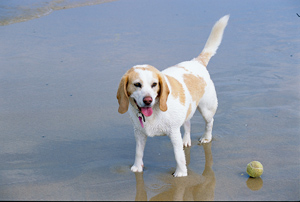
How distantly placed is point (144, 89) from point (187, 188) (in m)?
1.02

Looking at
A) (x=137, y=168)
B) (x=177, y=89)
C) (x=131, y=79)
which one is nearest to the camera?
(x=131, y=79)

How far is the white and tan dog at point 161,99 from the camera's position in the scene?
3.61m

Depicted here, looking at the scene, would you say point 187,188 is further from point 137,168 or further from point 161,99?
point 161,99

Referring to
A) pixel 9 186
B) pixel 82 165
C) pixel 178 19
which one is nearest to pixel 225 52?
pixel 178 19

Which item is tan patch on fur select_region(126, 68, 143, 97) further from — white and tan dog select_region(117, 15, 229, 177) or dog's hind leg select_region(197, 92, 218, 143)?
dog's hind leg select_region(197, 92, 218, 143)

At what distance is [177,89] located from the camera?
158 inches

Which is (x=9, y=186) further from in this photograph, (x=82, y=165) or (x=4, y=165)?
(x=82, y=165)

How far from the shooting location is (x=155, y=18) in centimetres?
1054

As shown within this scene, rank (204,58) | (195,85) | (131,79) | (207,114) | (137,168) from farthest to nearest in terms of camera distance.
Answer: (204,58)
(207,114)
(195,85)
(137,168)
(131,79)

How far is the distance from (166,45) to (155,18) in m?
2.48

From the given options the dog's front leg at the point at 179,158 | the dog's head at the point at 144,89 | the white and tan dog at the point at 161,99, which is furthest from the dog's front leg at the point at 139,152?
the dog's head at the point at 144,89

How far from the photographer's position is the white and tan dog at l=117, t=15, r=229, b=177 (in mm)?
3611

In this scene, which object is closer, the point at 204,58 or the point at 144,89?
the point at 144,89

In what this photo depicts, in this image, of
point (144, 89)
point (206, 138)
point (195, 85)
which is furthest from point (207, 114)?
point (144, 89)
